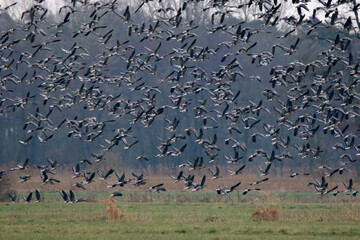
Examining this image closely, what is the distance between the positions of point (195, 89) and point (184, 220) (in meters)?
4.61

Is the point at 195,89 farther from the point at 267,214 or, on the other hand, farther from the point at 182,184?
the point at 182,184

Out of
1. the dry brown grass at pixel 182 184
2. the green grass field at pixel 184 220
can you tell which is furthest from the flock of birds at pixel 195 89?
the green grass field at pixel 184 220

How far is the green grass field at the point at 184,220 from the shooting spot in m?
22.3

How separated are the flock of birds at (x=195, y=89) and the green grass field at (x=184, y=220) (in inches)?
39.9

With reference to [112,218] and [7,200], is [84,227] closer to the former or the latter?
[112,218]

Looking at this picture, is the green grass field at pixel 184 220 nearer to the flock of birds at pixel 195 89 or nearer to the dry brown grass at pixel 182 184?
the flock of birds at pixel 195 89

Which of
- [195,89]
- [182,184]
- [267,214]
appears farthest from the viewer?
[182,184]

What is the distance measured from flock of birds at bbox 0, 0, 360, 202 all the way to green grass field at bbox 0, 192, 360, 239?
1.01m

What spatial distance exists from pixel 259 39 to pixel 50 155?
21.2 metres

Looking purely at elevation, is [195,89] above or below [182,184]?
above

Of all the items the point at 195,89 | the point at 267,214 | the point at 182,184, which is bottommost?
the point at 267,214

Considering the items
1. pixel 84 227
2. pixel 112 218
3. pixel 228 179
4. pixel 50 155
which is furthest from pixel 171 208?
pixel 50 155

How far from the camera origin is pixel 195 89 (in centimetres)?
2723

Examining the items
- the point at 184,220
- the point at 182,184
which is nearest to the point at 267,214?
the point at 184,220
